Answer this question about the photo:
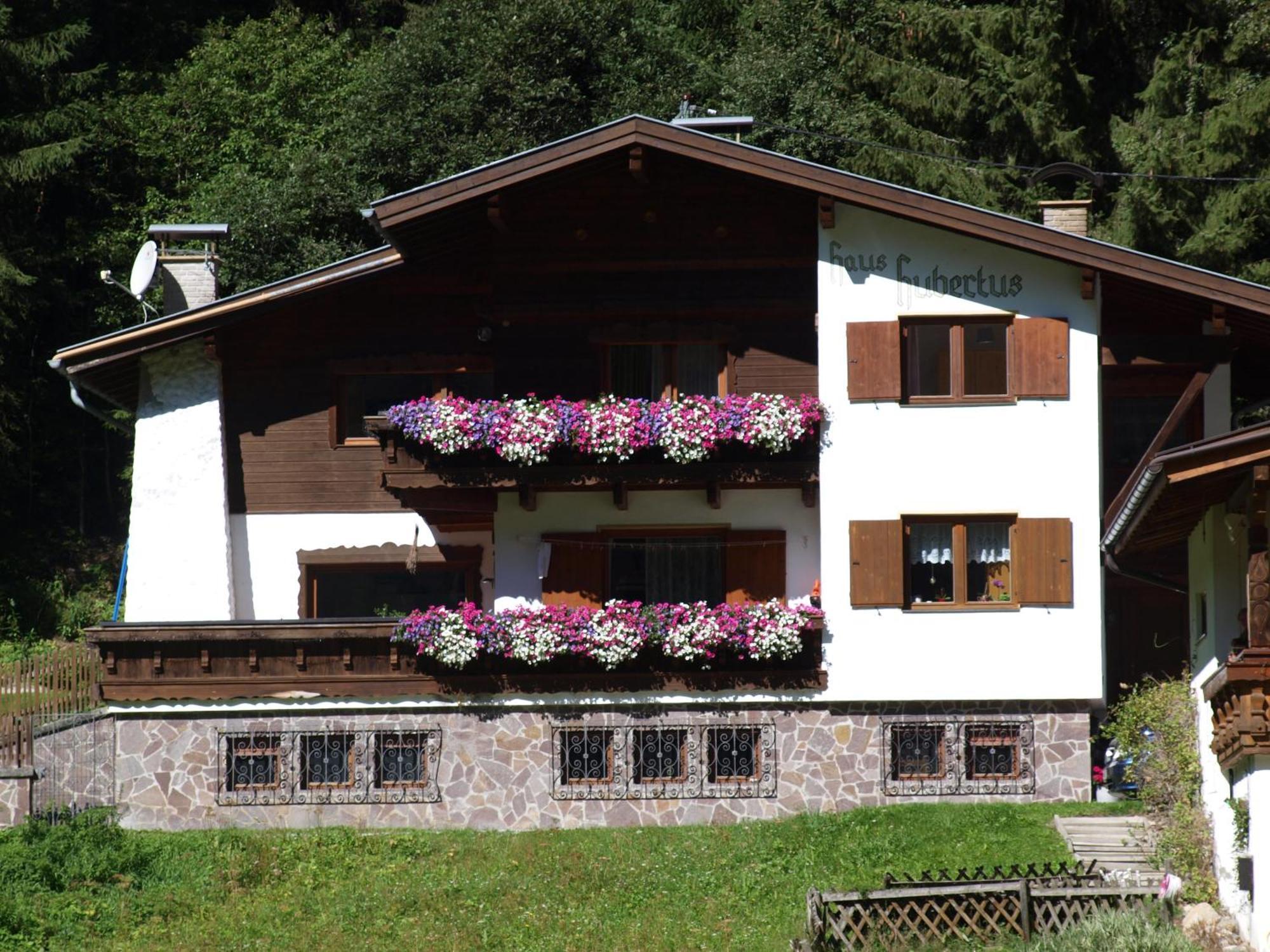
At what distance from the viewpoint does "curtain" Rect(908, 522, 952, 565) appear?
74.6 feet

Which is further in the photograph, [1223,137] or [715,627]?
[1223,137]

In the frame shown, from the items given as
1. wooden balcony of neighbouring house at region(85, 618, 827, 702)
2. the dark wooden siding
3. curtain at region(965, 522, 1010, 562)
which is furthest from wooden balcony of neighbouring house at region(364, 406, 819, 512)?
curtain at region(965, 522, 1010, 562)

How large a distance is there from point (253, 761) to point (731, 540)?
673cm

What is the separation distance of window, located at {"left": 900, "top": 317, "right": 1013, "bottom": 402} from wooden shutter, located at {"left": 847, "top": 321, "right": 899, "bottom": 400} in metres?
0.26

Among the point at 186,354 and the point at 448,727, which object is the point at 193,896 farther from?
the point at 186,354

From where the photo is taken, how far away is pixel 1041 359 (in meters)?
22.5

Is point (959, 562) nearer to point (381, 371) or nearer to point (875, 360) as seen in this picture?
point (875, 360)

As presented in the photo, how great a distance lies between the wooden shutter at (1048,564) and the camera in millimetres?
22344

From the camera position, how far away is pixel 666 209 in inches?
930

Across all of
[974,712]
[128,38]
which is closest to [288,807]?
[974,712]

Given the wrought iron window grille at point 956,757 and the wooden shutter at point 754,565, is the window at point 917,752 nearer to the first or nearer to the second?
the wrought iron window grille at point 956,757

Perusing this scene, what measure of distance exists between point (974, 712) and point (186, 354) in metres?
11.8

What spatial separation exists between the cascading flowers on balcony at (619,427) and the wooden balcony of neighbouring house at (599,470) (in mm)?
143

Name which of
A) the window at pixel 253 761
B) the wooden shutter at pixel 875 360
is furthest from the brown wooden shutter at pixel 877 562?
the window at pixel 253 761
